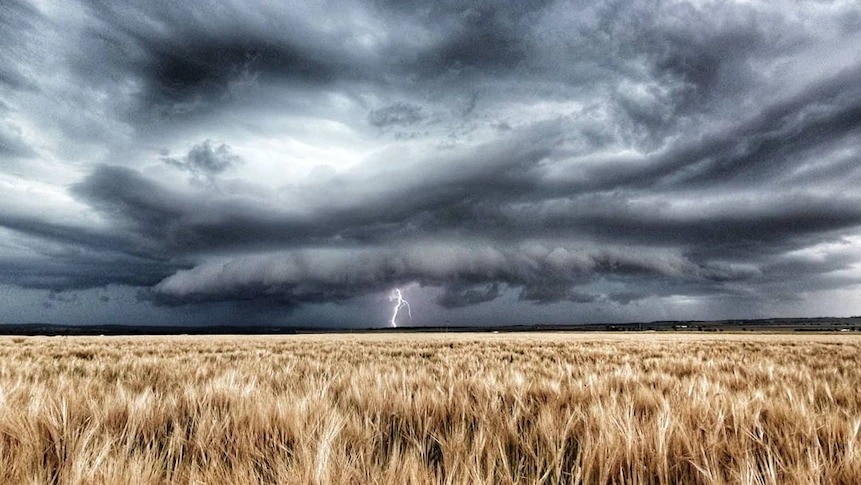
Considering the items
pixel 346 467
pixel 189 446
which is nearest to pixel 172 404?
pixel 189 446

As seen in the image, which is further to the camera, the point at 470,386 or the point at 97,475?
the point at 470,386

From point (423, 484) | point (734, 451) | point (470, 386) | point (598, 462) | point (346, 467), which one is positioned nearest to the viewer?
point (423, 484)

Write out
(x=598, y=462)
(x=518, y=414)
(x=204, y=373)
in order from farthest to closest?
1. (x=204, y=373)
2. (x=518, y=414)
3. (x=598, y=462)

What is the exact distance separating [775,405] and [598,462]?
2.17 meters

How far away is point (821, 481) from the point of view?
175 cm

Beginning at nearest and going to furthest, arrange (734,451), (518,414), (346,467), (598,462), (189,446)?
1. (346,467)
2. (598,462)
3. (734,451)
4. (189,446)
5. (518,414)

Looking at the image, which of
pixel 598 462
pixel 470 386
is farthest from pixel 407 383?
pixel 598 462

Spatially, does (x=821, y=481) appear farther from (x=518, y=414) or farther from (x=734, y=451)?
(x=518, y=414)

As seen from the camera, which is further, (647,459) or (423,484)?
(647,459)

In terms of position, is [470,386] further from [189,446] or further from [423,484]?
[423,484]

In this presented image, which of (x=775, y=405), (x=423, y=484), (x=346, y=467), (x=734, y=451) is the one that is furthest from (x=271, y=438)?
(x=775, y=405)

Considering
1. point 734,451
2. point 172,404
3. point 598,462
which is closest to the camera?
point 598,462

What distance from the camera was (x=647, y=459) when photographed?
1.98m

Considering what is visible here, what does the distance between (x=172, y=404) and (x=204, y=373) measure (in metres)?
3.19
